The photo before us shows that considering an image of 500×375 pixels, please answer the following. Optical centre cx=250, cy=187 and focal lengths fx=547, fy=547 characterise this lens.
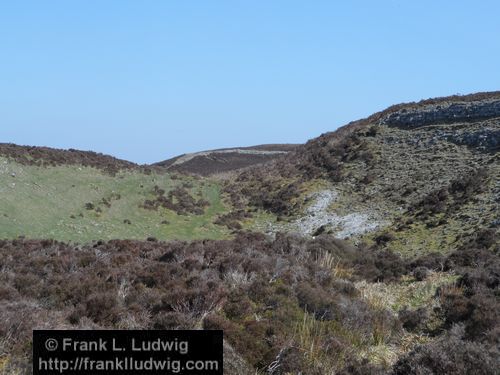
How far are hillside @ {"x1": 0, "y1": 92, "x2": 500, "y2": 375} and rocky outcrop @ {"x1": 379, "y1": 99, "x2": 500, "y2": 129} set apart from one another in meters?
0.13

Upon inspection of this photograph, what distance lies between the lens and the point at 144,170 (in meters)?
42.9

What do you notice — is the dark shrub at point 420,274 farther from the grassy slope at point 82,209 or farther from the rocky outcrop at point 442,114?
the rocky outcrop at point 442,114

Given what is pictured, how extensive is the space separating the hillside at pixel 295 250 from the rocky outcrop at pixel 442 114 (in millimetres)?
126

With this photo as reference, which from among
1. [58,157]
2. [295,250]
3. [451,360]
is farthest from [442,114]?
[451,360]

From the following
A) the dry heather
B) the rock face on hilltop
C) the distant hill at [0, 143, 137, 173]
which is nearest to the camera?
the dry heather

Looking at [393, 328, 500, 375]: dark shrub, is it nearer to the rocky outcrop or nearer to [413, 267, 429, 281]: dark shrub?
[413, 267, 429, 281]: dark shrub

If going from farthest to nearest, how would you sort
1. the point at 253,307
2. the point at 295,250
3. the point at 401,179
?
the point at 401,179
the point at 295,250
the point at 253,307

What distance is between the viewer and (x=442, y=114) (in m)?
40.1

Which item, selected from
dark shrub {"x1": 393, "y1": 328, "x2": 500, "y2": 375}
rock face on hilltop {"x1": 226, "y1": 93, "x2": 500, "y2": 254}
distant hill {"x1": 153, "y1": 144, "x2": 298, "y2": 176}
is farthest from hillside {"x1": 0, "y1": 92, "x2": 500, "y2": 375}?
distant hill {"x1": 153, "y1": 144, "x2": 298, "y2": 176}

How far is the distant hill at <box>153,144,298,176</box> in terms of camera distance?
2665 inches

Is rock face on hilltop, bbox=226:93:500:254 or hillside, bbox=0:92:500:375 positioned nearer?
hillside, bbox=0:92:500:375

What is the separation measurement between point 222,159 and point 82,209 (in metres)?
41.6

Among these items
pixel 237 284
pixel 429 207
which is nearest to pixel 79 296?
pixel 237 284

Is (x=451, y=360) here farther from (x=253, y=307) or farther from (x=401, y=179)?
(x=401, y=179)
